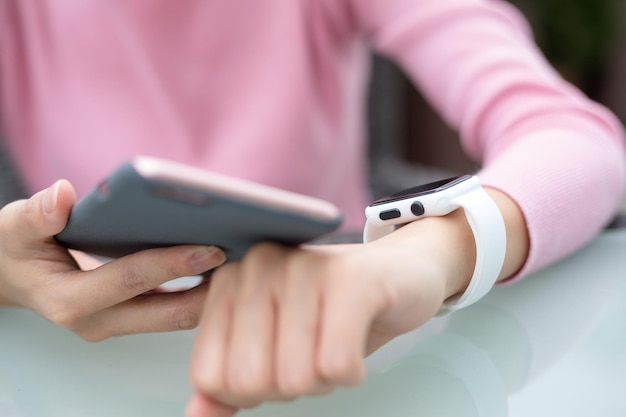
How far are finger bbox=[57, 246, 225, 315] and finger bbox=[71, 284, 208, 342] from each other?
0.05ft

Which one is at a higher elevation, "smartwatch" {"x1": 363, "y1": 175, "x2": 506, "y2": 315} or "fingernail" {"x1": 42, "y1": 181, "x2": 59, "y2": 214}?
"fingernail" {"x1": 42, "y1": 181, "x2": 59, "y2": 214}

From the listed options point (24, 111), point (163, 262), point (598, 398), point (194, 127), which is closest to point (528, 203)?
point (598, 398)

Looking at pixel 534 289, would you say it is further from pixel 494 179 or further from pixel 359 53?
pixel 359 53

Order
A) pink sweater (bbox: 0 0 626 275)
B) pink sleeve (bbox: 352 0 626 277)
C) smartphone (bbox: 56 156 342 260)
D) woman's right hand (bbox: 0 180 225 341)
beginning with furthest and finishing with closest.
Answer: pink sweater (bbox: 0 0 626 275), pink sleeve (bbox: 352 0 626 277), woman's right hand (bbox: 0 180 225 341), smartphone (bbox: 56 156 342 260)

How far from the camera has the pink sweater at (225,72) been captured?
2.28 feet

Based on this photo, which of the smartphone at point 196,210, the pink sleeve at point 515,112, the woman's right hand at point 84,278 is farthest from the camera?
the pink sleeve at point 515,112

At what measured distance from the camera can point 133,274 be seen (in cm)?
35

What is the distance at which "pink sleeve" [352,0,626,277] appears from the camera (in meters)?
0.50

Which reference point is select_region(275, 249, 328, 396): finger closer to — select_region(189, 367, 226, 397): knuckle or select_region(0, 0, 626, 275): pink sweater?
select_region(189, 367, 226, 397): knuckle

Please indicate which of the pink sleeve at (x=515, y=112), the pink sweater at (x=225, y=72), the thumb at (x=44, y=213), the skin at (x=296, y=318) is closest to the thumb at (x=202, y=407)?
the skin at (x=296, y=318)

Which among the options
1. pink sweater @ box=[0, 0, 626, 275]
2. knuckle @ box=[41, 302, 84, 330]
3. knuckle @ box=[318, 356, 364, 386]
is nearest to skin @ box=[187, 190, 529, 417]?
knuckle @ box=[318, 356, 364, 386]

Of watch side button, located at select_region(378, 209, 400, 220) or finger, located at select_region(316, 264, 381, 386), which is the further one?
watch side button, located at select_region(378, 209, 400, 220)

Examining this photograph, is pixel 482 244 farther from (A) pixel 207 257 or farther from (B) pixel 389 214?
(A) pixel 207 257

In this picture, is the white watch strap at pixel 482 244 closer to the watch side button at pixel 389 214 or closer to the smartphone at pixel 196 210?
the watch side button at pixel 389 214
